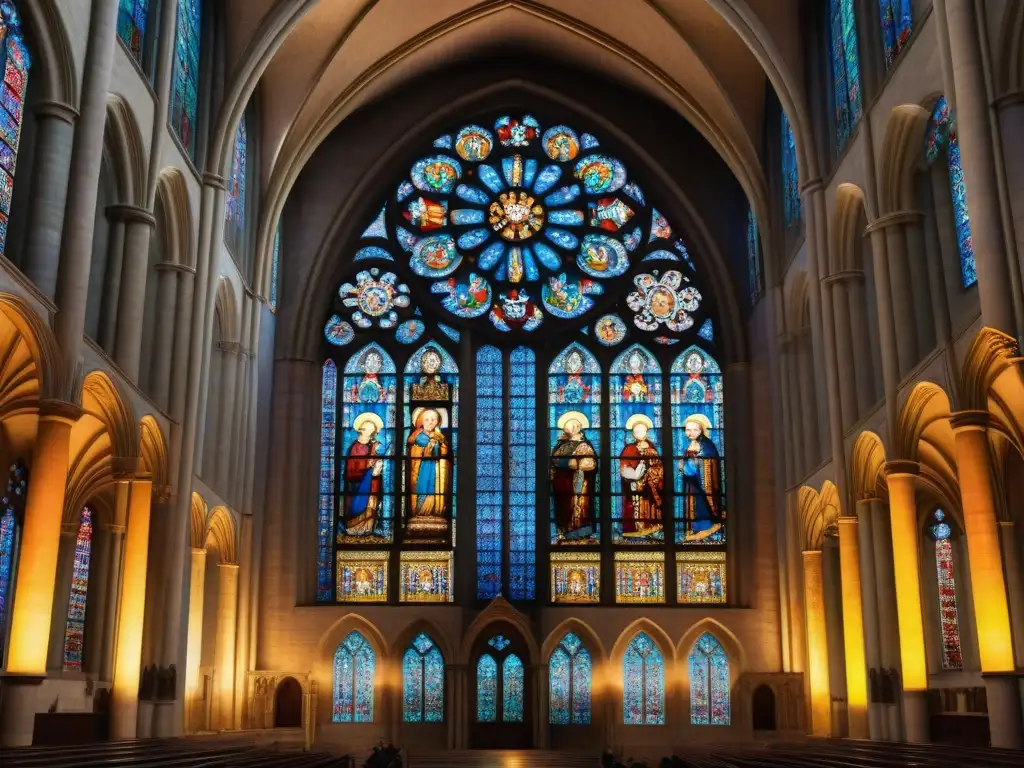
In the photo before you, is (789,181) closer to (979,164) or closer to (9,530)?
(979,164)

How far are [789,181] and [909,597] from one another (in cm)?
1008

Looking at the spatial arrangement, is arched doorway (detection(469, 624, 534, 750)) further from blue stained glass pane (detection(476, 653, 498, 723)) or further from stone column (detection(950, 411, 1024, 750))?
stone column (detection(950, 411, 1024, 750))

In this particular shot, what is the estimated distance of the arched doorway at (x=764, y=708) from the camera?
83.1 feet

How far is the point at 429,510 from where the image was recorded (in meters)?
27.1

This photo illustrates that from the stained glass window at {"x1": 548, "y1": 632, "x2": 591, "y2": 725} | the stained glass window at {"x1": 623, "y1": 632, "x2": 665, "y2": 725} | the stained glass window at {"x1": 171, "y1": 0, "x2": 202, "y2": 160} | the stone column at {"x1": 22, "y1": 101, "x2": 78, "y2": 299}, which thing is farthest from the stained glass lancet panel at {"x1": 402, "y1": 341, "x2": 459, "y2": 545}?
the stone column at {"x1": 22, "y1": 101, "x2": 78, "y2": 299}

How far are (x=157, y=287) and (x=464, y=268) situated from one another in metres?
9.40

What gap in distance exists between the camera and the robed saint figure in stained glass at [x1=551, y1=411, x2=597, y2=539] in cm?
2719

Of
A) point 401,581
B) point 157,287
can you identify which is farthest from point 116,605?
point 401,581

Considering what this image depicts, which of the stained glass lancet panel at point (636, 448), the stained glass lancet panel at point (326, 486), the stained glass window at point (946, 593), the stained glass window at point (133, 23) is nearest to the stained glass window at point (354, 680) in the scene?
the stained glass lancet panel at point (326, 486)

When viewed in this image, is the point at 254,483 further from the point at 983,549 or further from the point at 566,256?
the point at 983,549

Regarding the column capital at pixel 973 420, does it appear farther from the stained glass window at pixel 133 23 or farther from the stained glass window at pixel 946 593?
the stained glass window at pixel 133 23

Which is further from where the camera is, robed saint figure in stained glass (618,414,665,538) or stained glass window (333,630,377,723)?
robed saint figure in stained glass (618,414,665,538)

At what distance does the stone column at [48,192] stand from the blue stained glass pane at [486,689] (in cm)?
1391

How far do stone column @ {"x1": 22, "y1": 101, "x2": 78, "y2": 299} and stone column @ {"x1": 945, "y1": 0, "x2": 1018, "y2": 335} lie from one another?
10.4 metres
